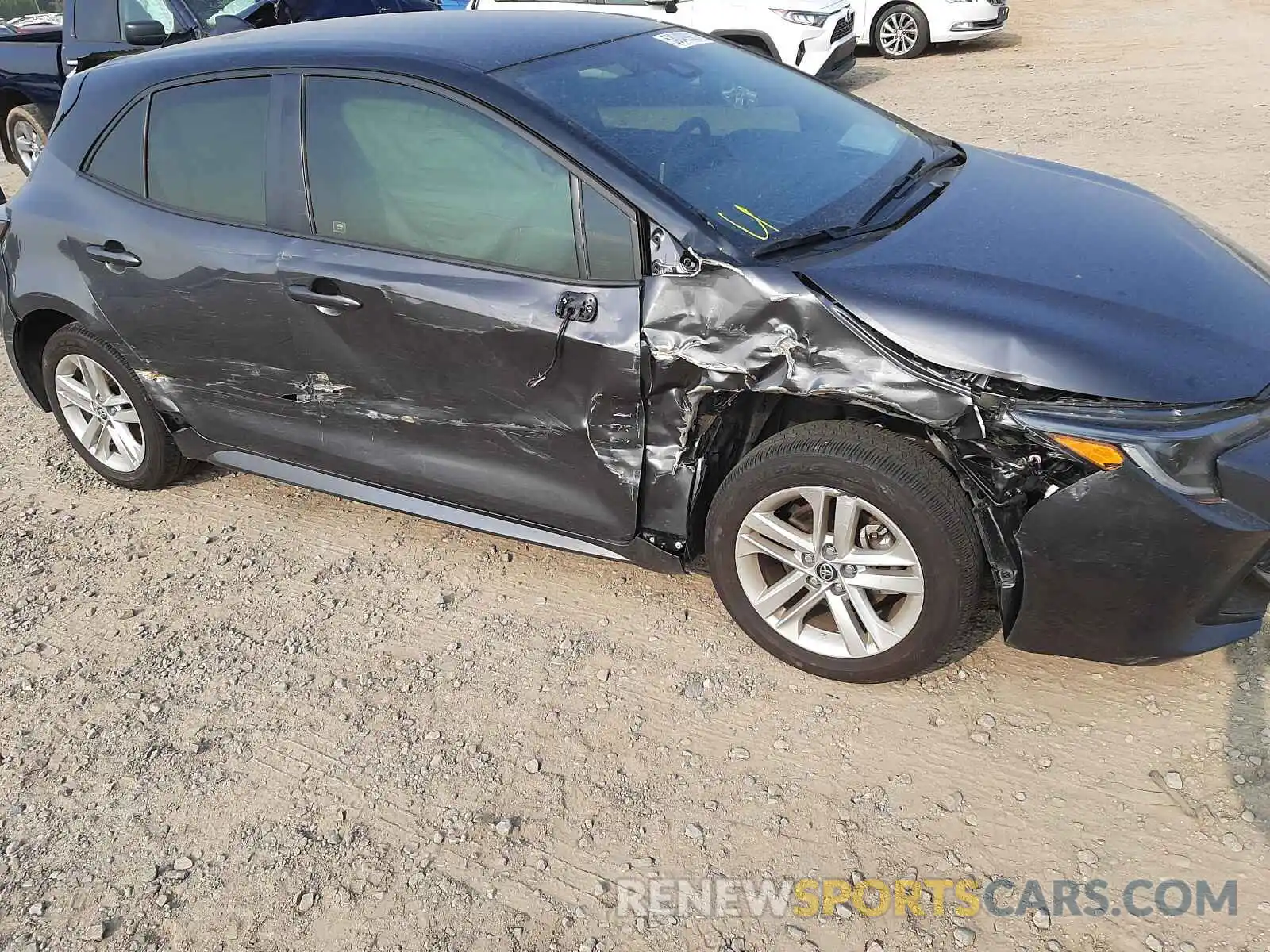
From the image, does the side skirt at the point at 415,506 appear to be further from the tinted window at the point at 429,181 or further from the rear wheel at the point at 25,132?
the rear wheel at the point at 25,132

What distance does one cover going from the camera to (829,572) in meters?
2.87

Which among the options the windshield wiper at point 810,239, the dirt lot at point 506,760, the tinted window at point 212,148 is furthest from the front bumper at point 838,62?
the dirt lot at point 506,760

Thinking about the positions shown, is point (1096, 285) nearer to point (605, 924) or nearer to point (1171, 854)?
point (1171, 854)

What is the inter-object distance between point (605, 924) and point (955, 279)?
1.85m

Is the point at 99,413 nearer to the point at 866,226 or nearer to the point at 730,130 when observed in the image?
the point at 730,130

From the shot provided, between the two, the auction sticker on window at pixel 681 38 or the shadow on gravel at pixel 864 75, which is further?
the shadow on gravel at pixel 864 75

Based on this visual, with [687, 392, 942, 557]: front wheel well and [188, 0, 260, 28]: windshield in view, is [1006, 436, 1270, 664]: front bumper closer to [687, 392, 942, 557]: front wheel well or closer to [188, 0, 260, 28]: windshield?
[687, 392, 942, 557]: front wheel well

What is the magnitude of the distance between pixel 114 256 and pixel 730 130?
2.33 meters

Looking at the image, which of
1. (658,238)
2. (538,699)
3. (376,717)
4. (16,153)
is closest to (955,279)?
(658,238)

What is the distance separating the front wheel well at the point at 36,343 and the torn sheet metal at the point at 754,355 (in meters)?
2.73

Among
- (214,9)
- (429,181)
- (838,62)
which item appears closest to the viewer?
(429,181)

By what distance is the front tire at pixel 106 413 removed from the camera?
13.3 feet

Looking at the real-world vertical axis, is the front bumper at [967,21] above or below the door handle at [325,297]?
below

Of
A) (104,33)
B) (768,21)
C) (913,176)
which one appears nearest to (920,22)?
(768,21)
